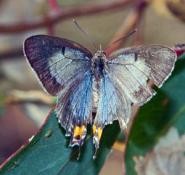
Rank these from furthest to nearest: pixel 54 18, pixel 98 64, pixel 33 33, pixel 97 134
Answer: pixel 33 33 → pixel 54 18 → pixel 98 64 → pixel 97 134

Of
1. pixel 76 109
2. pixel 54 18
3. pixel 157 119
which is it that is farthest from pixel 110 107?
pixel 54 18

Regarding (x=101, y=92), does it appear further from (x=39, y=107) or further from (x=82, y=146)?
(x=39, y=107)

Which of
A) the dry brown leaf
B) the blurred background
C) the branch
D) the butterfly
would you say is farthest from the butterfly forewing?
the blurred background

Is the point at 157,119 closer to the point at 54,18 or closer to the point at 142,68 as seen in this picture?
the point at 142,68

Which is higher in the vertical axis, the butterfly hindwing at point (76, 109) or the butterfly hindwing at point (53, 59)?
the butterfly hindwing at point (53, 59)

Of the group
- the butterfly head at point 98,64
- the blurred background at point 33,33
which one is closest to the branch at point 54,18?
the blurred background at point 33,33

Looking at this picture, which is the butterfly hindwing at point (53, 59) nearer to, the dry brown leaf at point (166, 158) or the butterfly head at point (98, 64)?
the butterfly head at point (98, 64)

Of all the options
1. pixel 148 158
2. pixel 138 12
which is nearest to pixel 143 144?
pixel 148 158

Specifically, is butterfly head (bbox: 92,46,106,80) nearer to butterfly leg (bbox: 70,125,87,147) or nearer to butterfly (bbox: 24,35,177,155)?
butterfly (bbox: 24,35,177,155)
